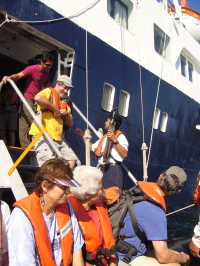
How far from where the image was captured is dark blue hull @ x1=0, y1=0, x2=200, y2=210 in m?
4.70

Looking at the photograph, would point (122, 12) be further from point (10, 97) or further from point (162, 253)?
point (162, 253)

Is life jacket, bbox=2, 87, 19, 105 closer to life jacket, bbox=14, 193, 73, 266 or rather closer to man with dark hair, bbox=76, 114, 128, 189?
man with dark hair, bbox=76, 114, 128, 189

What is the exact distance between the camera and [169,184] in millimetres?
2787

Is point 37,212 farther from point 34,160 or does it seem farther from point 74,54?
point 74,54

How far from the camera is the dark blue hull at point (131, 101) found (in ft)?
15.4

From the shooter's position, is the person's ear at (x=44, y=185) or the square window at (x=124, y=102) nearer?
the person's ear at (x=44, y=185)

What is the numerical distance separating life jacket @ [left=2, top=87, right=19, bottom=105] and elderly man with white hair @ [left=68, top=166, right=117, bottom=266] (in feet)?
8.46

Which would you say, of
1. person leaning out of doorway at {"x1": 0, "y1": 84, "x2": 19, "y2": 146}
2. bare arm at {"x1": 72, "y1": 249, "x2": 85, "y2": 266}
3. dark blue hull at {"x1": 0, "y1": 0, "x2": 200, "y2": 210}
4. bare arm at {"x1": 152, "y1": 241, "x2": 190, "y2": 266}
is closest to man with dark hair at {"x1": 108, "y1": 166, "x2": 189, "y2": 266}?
bare arm at {"x1": 152, "y1": 241, "x2": 190, "y2": 266}

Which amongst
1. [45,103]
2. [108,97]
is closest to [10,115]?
[45,103]

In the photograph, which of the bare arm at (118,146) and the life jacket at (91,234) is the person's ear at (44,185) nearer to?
the life jacket at (91,234)

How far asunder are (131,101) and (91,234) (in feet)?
14.0

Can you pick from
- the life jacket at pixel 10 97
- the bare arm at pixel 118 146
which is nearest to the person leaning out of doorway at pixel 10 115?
the life jacket at pixel 10 97

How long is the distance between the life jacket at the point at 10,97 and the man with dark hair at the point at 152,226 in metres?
2.76

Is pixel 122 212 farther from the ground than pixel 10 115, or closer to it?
closer to it
